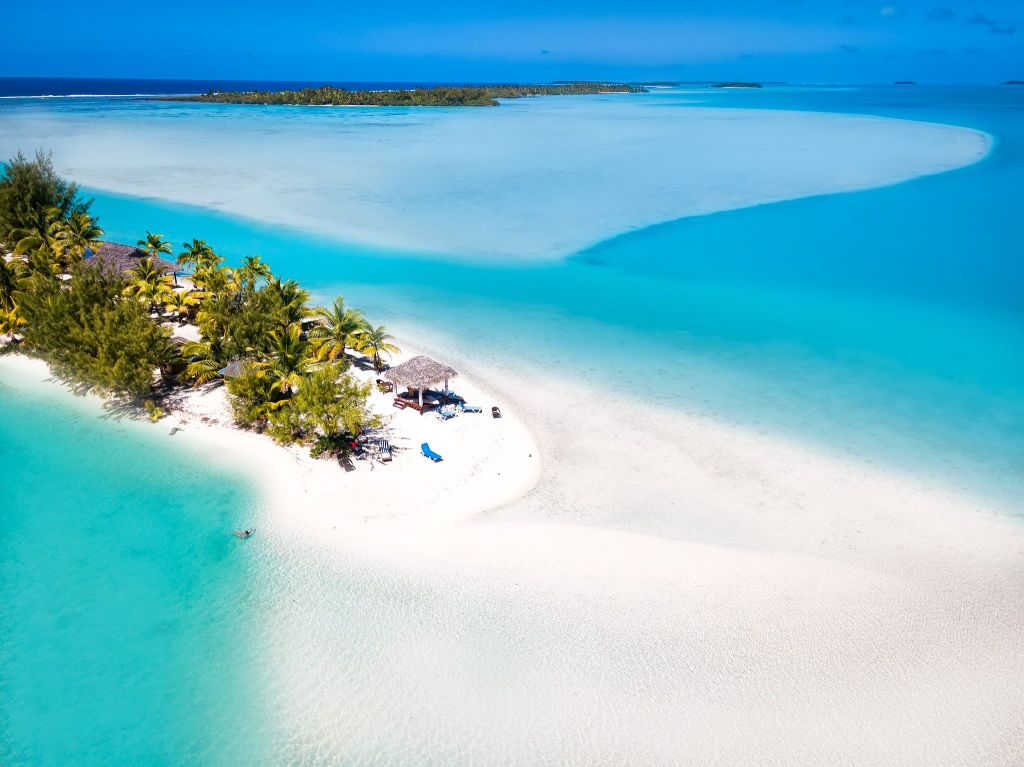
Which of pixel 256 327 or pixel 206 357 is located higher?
pixel 256 327

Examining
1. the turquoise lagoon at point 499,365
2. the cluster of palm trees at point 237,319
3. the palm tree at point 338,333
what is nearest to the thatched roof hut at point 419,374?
the cluster of palm trees at point 237,319

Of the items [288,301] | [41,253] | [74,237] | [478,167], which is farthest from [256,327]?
[478,167]

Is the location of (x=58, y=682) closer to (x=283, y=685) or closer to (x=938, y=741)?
(x=283, y=685)

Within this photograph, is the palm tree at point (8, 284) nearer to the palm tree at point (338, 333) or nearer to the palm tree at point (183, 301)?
the palm tree at point (183, 301)

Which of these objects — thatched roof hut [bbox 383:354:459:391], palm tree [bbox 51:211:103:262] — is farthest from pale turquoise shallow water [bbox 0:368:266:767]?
palm tree [bbox 51:211:103:262]

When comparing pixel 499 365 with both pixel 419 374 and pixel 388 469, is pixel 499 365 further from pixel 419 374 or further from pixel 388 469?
pixel 388 469

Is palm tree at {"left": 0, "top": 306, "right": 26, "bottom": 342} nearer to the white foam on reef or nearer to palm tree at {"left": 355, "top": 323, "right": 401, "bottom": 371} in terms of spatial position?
palm tree at {"left": 355, "top": 323, "right": 401, "bottom": 371}
